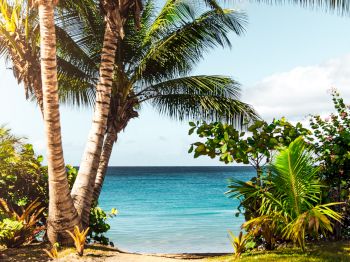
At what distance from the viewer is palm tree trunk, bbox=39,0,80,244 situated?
896 centimetres

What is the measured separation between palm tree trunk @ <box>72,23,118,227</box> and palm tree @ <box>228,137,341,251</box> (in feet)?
9.85

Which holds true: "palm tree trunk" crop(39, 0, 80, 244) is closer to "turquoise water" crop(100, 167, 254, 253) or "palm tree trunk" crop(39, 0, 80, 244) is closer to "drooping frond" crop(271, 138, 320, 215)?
"turquoise water" crop(100, 167, 254, 253)

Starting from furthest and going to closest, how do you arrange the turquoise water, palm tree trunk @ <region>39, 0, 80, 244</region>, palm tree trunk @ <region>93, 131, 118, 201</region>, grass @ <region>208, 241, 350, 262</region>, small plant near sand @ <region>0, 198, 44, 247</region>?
1. the turquoise water
2. palm tree trunk @ <region>93, 131, 118, 201</region>
3. small plant near sand @ <region>0, 198, 44, 247</region>
4. palm tree trunk @ <region>39, 0, 80, 244</region>
5. grass @ <region>208, 241, 350, 262</region>

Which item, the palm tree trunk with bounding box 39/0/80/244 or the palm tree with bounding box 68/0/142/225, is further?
the palm tree with bounding box 68/0/142/225

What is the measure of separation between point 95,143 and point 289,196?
13.1 feet

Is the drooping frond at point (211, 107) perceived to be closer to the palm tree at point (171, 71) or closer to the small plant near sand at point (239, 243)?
the palm tree at point (171, 71)

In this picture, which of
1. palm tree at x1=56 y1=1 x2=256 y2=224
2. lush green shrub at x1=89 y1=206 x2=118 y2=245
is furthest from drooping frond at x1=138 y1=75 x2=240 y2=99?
lush green shrub at x1=89 y1=206 x2=118 y2=245

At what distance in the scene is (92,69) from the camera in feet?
46.1

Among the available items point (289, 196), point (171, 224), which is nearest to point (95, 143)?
point (289, 196)

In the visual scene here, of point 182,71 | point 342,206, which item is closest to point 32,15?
point 182,71

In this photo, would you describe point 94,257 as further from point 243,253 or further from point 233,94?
point 233,94

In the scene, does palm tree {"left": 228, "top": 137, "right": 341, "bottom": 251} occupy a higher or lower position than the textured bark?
lower

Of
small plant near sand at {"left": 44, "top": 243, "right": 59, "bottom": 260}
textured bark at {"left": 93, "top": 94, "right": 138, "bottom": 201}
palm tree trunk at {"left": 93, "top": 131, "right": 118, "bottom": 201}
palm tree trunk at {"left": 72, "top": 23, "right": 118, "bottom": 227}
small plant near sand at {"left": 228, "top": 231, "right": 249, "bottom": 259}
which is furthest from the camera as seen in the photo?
textured bark at {"left": 93, "top": 94, "right": 138, "bottom": 201}

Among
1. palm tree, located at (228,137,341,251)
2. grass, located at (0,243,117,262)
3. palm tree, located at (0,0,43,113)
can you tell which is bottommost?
grass, located at (0,243,117,262)
